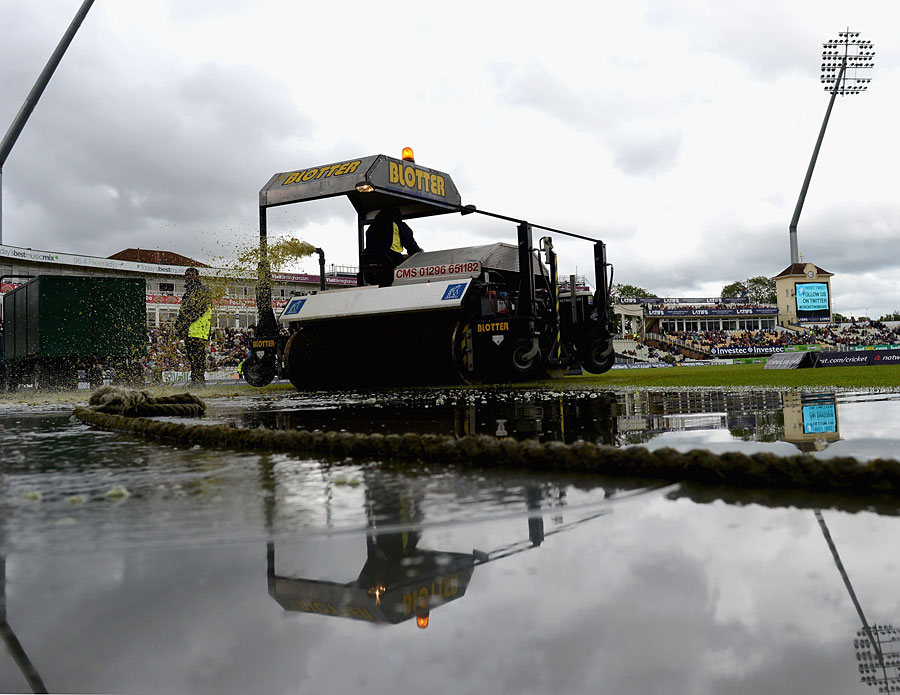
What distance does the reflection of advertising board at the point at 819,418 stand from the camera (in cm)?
370

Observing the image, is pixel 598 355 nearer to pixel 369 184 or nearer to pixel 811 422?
pixel 369 184

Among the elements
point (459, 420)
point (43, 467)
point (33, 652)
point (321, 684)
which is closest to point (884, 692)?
point (321, 684)

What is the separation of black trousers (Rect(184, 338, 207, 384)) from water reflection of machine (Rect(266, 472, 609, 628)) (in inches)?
492

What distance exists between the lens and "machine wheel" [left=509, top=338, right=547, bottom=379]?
9961 mm

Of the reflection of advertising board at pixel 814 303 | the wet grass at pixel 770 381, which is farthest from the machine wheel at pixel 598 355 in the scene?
the reflection of advertising board at pixel 814 303

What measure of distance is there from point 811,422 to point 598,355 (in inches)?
351

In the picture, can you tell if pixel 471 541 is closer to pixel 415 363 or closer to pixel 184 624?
pixel 184 624

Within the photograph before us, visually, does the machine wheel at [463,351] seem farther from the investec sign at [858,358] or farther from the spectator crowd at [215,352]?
the investec sign at [858,358]

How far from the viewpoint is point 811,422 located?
13.2 ft

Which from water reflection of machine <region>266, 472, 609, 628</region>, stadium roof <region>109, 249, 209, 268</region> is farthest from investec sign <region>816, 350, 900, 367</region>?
stadium roof <region>109, 249, 209, 268</region>

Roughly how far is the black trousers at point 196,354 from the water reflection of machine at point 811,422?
10700mm

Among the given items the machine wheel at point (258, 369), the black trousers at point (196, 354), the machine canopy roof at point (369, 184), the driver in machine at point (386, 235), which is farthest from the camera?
the black trousers at point (196, 354)

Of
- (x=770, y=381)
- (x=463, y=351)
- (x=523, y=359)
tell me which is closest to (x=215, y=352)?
(x=463, y=351)

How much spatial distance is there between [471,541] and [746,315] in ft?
276
